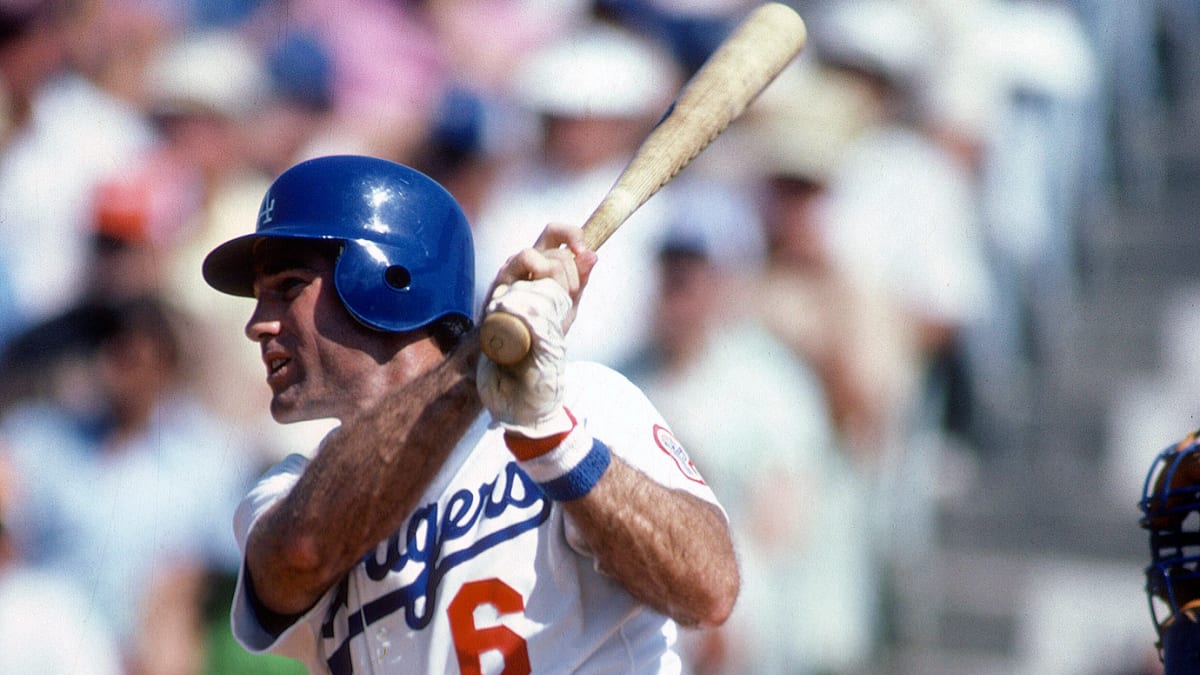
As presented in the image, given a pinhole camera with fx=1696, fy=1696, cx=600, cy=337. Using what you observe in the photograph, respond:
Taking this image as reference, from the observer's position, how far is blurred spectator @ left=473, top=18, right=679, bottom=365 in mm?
5074

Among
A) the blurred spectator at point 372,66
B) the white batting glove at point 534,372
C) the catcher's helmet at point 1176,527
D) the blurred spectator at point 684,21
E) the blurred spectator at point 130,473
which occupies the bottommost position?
the blurred spectator at point 130,473

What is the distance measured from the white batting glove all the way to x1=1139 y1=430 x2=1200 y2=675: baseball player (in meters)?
0.92

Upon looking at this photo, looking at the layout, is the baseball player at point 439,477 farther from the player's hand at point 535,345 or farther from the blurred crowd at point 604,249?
the blurred crowd at point 604,249

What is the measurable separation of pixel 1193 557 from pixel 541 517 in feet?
3.06

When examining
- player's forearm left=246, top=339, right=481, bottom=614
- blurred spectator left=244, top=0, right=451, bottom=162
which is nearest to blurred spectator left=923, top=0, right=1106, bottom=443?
blurred spectator left=244, top=0, right=451, bottom=162

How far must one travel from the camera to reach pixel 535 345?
6.82 feet

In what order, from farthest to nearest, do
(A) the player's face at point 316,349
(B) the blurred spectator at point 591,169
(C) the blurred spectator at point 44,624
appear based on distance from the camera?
(B) the blurred spectator at point 591,169 → (C) the blurred spectator at point 44,624 → (A) the player's face at point 316,349

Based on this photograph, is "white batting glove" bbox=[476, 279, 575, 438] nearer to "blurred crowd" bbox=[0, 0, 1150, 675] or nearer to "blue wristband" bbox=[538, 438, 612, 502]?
"blue wristband" bbox=[538, 438, 612, 502]

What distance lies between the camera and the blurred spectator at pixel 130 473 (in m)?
4.51

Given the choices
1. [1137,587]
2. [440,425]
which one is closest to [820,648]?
[1137,587]

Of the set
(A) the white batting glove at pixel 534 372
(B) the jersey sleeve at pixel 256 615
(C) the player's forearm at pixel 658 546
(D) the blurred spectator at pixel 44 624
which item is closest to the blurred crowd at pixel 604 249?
(D) the blurred spectator at pixel 44 624

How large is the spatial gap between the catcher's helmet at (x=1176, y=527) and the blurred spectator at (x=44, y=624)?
9.54 ft

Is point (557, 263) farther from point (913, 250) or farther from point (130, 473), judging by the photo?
point (913, 250)

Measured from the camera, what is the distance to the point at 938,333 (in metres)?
5.79
